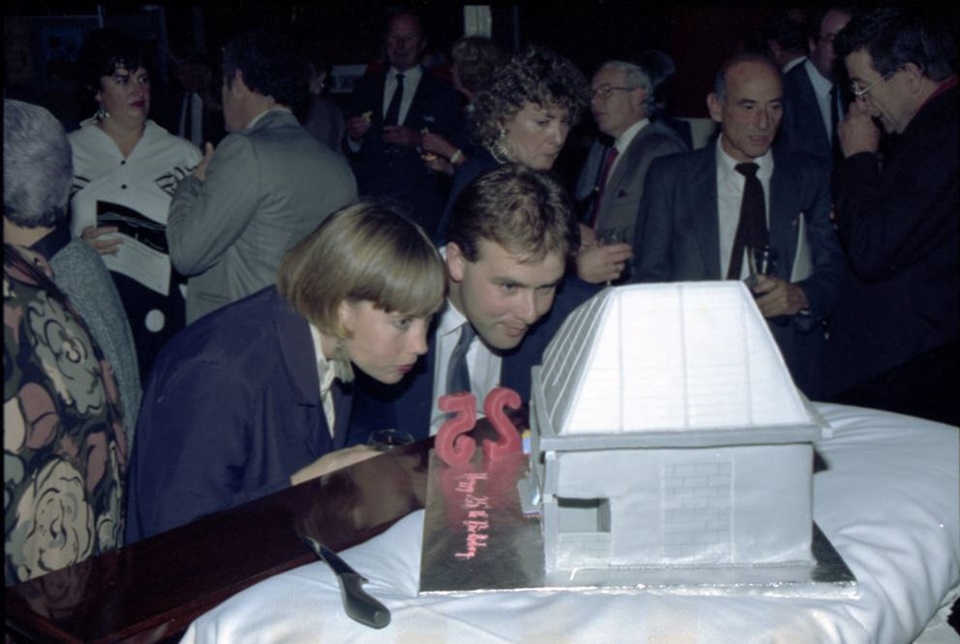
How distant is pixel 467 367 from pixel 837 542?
5.39 feet

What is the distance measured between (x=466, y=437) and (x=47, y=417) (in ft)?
2.26

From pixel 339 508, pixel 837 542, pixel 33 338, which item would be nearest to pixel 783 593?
pixel 837 542

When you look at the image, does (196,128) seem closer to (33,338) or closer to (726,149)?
(726,149)

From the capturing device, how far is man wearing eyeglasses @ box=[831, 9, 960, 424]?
2.81 metres

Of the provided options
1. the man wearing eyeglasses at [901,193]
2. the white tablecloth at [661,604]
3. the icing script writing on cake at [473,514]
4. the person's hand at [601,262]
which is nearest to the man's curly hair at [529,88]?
the person's hand at [601,262]

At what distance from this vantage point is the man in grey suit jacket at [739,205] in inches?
138

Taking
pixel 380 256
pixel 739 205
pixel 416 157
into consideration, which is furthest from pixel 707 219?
pixel 416 157

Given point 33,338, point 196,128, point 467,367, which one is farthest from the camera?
point 196,128

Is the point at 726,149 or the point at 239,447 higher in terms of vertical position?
the point at 726,149

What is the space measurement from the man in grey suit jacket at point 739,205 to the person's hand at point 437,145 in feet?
7.38

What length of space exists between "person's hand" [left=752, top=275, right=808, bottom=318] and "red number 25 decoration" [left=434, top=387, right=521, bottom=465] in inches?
65.0

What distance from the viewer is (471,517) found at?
4.41ft

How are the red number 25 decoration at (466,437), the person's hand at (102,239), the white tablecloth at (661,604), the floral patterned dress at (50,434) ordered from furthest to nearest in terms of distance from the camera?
1. the person's hand at (102,239)
2. the red number 25 decoration at (466,437)
3. the floral patterned dress at (50,434)
4. the white tablecloth at (661,604)

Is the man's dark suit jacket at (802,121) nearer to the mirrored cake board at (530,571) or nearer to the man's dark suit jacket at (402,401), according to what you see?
the man's dark suit jacket at (402,401)
